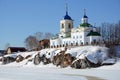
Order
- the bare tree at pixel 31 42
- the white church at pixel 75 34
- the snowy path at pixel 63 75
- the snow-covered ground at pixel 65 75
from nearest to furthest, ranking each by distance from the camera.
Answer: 1. the snowy path at pixel 63 75
2. the snow-covered ground at pixel 65 75
3. the white church at pixel 75 34
4. the bare tree at pixel 31 42

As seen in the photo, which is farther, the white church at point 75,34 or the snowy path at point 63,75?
the white church at point 75,34

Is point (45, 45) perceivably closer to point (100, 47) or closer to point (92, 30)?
point (92, 30)

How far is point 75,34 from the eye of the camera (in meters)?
63.8

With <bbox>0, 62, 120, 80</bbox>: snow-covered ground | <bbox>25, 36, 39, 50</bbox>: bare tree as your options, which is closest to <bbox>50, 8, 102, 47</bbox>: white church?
<bbox>0, 62, 120, 80</bbox>: snow-covered ground

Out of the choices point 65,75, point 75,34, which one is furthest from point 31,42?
point 65,75

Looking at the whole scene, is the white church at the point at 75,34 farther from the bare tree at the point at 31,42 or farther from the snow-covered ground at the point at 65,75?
the bare tree at the point at 31,42

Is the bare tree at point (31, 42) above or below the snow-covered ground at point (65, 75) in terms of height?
above

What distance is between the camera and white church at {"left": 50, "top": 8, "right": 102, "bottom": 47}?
60.7m

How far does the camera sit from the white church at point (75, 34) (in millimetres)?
60719

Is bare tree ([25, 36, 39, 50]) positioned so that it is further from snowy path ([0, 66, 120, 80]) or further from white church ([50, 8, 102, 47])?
snowy path ([0, 66, 120, 80])


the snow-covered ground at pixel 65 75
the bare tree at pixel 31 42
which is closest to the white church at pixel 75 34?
the snow-covered ground at pixel 65 75

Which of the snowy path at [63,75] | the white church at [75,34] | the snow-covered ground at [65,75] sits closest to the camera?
the snowy path at [63,75]

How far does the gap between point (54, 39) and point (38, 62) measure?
42.2 ft

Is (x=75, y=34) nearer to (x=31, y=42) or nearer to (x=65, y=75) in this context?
(x=65, y=75)
